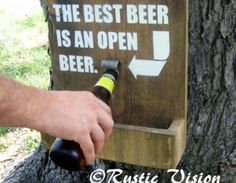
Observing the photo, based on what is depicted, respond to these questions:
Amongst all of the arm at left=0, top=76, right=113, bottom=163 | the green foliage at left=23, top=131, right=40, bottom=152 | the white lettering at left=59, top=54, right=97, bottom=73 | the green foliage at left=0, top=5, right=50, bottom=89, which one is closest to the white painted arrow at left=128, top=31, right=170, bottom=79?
the white lettering at left=59, top=54, right=97, bottom=73

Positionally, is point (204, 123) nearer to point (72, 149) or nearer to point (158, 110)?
point (158, 110)

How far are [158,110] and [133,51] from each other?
0.58 ft

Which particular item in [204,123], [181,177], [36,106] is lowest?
[181,177]

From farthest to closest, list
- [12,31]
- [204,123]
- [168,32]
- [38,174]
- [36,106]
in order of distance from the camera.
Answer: [12,31] < [38,174] < [204,123] < [168,32] < [36,106]

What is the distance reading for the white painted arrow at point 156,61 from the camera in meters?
1.31

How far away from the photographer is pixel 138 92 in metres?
1.40

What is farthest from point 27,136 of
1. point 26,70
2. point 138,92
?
point 138,92

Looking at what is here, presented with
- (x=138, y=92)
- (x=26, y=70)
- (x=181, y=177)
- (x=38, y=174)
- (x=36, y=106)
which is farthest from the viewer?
(x=26, y=70)

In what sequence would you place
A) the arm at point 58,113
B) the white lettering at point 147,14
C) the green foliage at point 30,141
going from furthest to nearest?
the green foliage at point 30,141, the white lettering at point 147,14, the arm at point 58,113

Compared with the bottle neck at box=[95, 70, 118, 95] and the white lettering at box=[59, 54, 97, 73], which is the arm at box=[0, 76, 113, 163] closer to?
the bottle neck at box=[95, 70, 118, 95]

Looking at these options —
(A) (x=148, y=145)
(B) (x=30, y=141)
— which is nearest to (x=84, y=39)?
(A) (x=148, y=145)

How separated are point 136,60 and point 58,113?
0.37 metres

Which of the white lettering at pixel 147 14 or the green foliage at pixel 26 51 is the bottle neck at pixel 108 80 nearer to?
the white lettering at pixel 147 14

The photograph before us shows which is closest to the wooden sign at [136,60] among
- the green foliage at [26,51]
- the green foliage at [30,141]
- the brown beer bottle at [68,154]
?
the brown beer bottle at [68,154]
